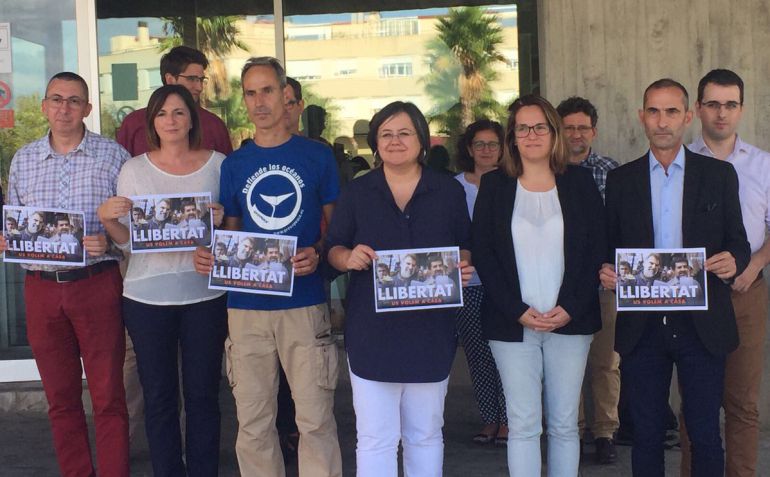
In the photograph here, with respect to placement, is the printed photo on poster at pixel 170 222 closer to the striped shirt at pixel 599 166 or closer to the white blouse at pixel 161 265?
the white blouse at pixel 161 265

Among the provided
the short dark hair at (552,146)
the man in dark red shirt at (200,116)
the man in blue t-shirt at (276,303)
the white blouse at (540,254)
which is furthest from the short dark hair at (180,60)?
the white blouse at (540,254)

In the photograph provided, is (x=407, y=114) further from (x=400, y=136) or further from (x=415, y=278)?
(x=415, y=278)

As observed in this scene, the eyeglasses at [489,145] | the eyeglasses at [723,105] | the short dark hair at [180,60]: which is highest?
the short dark hair at [180,60]

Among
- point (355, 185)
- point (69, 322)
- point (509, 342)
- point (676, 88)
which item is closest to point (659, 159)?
point (676, 88)

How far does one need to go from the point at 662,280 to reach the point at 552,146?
73 centimetres

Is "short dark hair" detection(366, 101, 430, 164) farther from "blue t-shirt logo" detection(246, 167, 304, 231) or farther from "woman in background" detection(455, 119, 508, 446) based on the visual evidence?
"woman in background" detection(455, 119, 508, 446)

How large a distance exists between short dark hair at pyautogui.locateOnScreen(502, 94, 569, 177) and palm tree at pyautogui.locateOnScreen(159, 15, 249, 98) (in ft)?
14.1

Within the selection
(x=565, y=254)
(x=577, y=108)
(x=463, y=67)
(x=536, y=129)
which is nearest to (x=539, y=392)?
(x=565, y=254)

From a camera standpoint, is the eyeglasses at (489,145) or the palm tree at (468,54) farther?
the palm tree at (468,54)

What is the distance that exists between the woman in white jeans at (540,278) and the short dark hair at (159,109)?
134 centimetres

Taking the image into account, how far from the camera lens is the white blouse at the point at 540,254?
4.20m

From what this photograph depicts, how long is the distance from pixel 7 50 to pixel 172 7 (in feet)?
5.07

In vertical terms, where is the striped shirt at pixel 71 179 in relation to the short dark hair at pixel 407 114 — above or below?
below

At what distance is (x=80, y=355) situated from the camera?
188 inches
